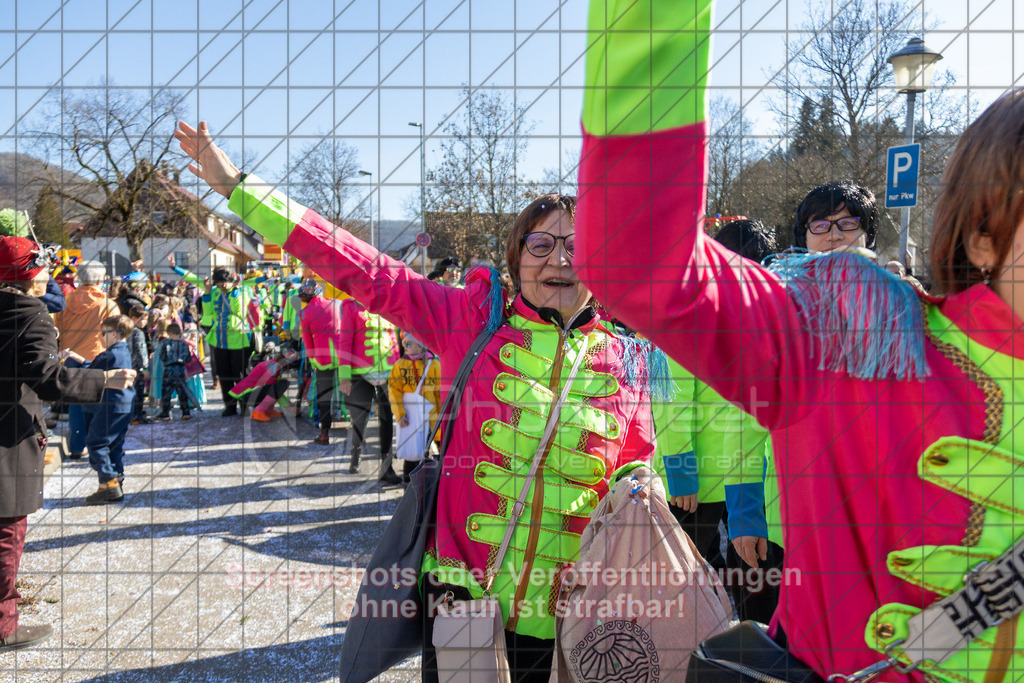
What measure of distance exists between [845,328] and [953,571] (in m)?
0.34

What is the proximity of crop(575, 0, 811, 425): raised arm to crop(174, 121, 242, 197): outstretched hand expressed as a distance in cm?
109

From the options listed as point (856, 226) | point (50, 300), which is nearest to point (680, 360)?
point (856, 226)

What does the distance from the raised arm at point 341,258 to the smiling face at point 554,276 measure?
12 centimetres

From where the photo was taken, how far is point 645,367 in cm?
194

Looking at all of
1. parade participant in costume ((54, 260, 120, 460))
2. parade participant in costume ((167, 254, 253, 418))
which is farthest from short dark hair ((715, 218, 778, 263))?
parade participant in costume ((167, 254, 253, 418))

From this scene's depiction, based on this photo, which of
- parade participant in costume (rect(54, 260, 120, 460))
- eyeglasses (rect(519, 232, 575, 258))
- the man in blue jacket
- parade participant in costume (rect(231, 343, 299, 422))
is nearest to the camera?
eyeglasses (rect(519, 232, 575, 258))

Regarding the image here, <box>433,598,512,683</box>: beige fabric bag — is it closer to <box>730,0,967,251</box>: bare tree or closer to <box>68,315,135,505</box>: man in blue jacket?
<box>730,0,967,251</box>: bare tree

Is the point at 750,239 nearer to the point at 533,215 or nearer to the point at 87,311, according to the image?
the point at 533,215

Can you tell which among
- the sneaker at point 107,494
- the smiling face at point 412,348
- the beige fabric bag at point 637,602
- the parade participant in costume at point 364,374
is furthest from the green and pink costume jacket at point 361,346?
the beige fabric bag at point 637,602

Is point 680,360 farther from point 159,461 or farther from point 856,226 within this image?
point 159,461

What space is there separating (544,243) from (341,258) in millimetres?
503

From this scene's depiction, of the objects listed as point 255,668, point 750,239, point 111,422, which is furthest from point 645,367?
point 111,422

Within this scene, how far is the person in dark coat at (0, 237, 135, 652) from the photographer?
2639 mm

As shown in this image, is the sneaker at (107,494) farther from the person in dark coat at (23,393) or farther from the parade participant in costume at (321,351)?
the person in dark coat at (23,393)
